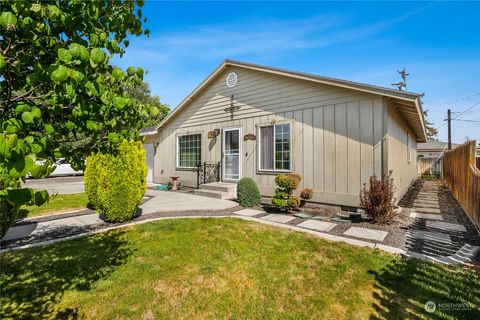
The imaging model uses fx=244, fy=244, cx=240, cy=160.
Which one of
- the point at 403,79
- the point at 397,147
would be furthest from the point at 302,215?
the point at 403,79

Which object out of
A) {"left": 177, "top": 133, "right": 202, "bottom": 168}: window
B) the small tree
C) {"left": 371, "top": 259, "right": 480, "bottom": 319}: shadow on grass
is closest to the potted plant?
the small tree

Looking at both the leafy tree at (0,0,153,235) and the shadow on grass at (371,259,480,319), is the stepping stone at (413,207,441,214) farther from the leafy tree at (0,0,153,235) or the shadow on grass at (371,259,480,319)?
the leafy tree at (0,0,153,235)

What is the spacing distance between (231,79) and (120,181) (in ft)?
21.8

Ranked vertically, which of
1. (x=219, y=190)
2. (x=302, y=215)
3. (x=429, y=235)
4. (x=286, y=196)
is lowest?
(x=429, y=235)

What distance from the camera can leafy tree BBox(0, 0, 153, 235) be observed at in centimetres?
117

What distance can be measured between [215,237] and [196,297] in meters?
1.89

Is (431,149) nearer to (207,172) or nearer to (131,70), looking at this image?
(207,172)

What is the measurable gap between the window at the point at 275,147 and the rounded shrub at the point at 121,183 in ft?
15.1

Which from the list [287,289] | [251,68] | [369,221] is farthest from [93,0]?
[251,68]

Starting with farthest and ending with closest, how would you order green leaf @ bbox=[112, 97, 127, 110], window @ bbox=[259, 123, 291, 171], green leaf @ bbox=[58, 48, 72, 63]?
1. window @ bbox=[259, 123, 291, 171]
2. green leaf @ bbox=[112, 97, 127, 110]
3. green leaf @ bbox=[58, 48, 72, 63]

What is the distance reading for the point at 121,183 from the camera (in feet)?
19.3

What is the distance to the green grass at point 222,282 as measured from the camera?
277cm

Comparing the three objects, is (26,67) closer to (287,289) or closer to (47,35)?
(47,35)

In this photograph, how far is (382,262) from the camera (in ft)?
12.6
